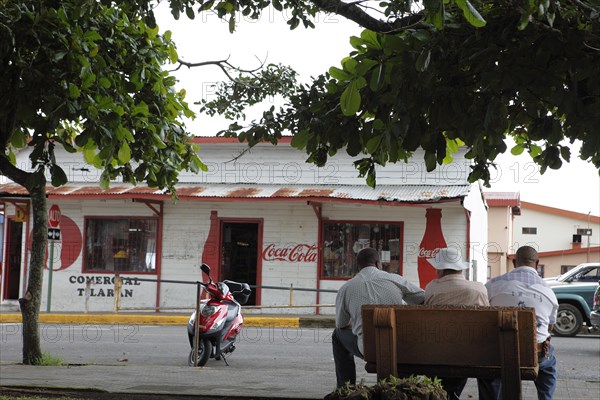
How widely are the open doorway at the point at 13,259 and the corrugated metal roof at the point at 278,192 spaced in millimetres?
1753

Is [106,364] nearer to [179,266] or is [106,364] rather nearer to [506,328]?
[506,328]

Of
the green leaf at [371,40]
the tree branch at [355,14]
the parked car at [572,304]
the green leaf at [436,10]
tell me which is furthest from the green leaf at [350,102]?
the parked car at [572,304]

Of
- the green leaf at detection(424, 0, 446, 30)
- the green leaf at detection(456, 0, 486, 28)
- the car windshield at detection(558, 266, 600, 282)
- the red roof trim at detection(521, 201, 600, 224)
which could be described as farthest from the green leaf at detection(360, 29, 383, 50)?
the red roof trim at detection(521, 201, 600, 224)

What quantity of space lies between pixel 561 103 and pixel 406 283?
2.40m

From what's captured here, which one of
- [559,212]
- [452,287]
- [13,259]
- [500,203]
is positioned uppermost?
[559,212]

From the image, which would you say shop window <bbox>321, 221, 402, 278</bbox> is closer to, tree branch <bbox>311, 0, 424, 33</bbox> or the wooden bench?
tree branch <bbox>311, 0, 424, 33</bbox>

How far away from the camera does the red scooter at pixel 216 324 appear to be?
39.8 feet

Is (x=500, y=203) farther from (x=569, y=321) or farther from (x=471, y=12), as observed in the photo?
(x=471, y=12)

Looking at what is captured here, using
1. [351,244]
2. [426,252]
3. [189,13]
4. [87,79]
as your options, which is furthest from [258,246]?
[87,79]

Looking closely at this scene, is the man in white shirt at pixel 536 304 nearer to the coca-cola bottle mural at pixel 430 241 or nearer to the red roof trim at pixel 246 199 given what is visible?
the red roof trim at pixel 246 199

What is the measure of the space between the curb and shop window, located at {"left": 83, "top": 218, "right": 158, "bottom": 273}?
3.04 metres

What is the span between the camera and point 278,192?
22438mm

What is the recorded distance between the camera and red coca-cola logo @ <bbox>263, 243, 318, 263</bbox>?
22.9 meters

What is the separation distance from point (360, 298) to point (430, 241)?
595 inches
